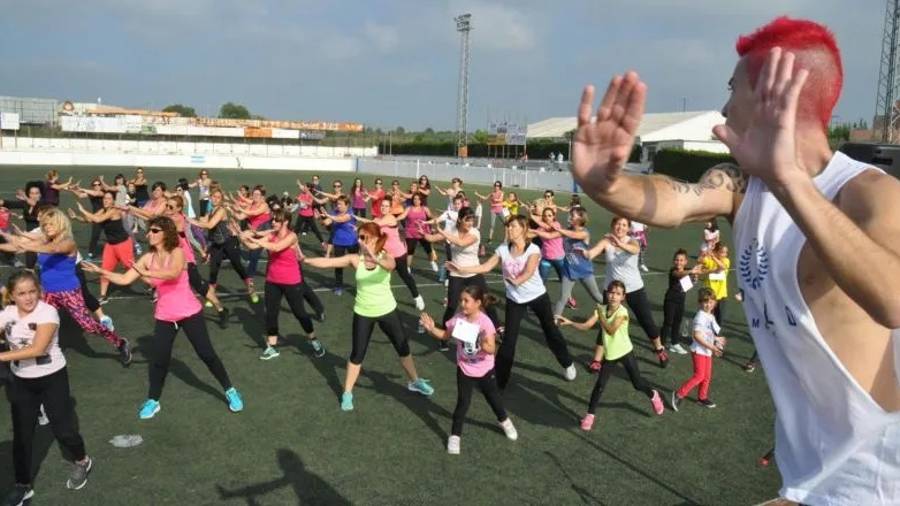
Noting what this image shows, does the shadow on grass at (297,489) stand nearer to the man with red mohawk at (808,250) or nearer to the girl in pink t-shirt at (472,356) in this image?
the girl in pink t-shirt at (472,356)

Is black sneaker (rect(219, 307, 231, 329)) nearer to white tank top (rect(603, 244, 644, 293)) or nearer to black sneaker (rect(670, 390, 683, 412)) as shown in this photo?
white tank top (rect(603, 244, 644, 293))

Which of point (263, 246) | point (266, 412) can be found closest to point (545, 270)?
point (263, 246)

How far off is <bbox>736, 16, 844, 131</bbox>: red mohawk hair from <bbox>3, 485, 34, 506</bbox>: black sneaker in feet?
19.0

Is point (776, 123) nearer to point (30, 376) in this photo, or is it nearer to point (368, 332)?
point (30, 376)

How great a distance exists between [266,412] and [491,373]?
250 centimetres

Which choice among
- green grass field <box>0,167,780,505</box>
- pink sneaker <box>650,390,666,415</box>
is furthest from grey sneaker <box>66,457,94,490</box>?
pink sneaker <box>650,390,666,415</box>

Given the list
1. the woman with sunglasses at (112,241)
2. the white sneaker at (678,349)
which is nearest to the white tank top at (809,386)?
the white sneaker at (678,349)

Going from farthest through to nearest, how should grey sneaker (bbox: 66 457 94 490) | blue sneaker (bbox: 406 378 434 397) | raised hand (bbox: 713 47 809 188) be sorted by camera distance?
1. blue sneaker (bbox: 406 378 434 397)
2. grey sneaker (bbox: 66 457 94 490)
3. raised hand (bbox: 713 47 809 188)

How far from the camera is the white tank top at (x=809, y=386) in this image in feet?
5.16

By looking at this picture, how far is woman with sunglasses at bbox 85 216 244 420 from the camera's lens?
22.5ft

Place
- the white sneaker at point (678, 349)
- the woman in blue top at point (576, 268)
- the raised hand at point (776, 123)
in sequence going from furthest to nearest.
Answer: the woman in blue top at point (576, 268) < the white sneaker at point (678, 349) < the raised hand at point (776, 123)

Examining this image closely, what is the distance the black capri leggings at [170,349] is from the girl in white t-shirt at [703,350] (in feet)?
16.4

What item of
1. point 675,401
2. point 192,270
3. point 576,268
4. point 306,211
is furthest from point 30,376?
point 306,211

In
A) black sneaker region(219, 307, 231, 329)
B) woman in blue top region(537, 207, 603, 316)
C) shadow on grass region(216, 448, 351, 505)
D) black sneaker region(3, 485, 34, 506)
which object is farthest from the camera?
woman in blue top region(537, 207, 603, 316)
